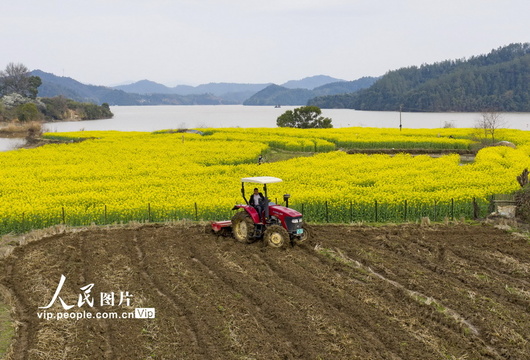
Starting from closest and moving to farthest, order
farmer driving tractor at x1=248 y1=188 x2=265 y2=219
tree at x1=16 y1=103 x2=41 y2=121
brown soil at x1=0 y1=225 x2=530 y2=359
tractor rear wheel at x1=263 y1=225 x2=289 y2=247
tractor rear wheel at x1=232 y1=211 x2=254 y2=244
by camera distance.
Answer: brown soil at x1=0 y1=225 x2=530 y2=359
tractor rear wheel at x1=263 y1=225 x2=289 y2=247
tractor rear wheel at x1=232 y1=211 x2=254 y2=244
farmer driving tractor at x1=248 y1=188 x2=265 y2=219
tree at x1=16 y1=103 x2=41 y2=121

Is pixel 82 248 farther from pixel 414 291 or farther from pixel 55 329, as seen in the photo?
pixel 414 291

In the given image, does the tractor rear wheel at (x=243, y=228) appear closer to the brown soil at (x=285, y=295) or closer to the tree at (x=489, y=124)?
the brown soil at (x=285, y=295)

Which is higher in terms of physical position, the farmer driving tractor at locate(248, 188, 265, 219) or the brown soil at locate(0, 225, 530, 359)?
the farmer driving tractor at locate(248, 188, 265, 219)

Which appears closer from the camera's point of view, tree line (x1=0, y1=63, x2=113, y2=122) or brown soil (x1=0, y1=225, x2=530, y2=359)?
brown soil (x1=0, y1=225, x2=530, y2=359)

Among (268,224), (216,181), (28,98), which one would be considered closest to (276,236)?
(268,224)

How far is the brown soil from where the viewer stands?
1074 cm

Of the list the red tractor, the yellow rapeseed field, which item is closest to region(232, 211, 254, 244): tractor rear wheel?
the red tractor

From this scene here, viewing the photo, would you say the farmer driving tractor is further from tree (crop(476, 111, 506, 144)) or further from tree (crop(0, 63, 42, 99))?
tree (crop(0, 63, 42, 99))

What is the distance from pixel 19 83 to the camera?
185625mm

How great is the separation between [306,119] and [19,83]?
130813 mm

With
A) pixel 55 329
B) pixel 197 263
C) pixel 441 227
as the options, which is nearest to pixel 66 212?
pixel 197 263

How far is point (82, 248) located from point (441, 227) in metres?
14.4

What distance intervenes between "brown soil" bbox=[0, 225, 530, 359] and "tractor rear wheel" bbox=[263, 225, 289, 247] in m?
0.46

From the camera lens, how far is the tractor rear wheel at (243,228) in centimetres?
1811
